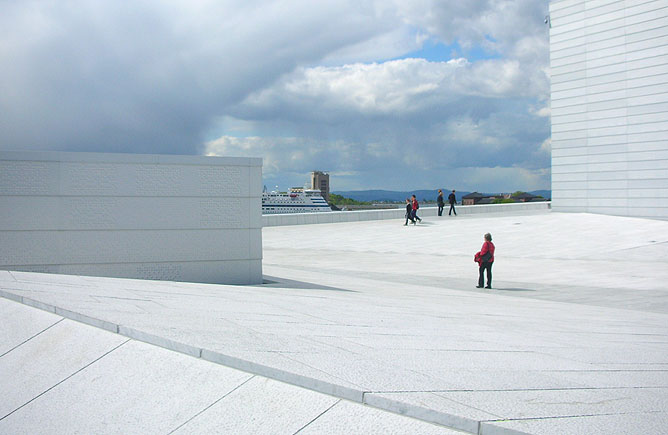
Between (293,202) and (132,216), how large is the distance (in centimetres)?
10007

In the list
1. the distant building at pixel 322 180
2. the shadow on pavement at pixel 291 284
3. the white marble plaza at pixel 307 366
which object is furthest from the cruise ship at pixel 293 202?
the white marble plaza at pixel 307 366

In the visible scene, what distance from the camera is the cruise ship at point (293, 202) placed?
11019 centimetres

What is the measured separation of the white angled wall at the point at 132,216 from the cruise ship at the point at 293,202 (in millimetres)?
91022

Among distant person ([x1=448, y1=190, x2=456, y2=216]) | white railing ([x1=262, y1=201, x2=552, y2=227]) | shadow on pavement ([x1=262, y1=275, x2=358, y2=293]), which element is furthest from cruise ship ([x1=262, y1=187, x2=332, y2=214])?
shadow on pavement ([x1=262, y1=275, x2=358, y2=293])

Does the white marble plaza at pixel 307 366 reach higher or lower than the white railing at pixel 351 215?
lower

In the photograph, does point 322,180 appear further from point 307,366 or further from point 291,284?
point 307,366

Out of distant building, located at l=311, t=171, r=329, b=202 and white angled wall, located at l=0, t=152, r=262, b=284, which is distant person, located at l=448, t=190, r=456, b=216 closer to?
white angled wall, located at l=0, t=152, r=262, b=284

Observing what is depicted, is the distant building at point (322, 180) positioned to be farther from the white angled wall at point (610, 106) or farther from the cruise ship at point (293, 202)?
the white angled wall at point (610, 106)

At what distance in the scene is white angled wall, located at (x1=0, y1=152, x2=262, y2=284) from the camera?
39.9 feet

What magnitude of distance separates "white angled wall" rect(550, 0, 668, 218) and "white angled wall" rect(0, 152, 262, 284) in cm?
2930

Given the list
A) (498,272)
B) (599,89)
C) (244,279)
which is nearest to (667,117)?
(599,89)

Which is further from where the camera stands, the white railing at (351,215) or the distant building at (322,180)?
the distant building at (322,180)

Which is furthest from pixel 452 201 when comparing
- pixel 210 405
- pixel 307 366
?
pixel 210 405

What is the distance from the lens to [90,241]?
12594 millimetres
